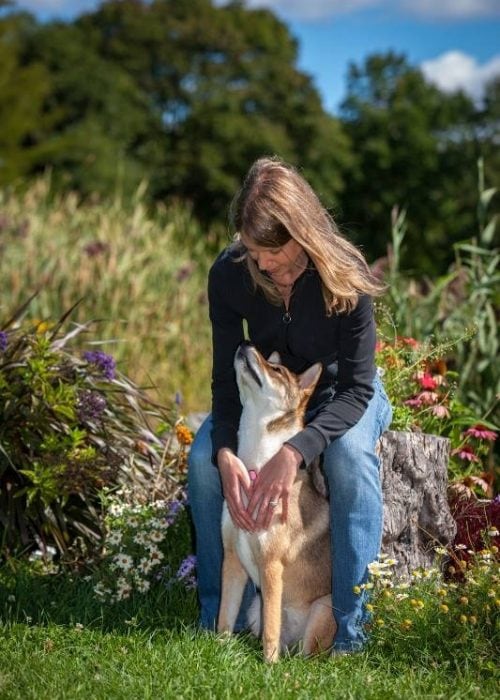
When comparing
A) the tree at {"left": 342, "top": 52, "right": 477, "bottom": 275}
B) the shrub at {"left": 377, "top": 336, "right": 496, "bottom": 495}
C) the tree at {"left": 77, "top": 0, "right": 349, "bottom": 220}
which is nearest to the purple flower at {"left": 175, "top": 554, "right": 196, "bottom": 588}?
the shrub at {"left": 377, "top": 336, "right": 496, "bottom": 495}

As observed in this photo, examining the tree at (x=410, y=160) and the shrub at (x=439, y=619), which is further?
the tree at (x=410, y=160)

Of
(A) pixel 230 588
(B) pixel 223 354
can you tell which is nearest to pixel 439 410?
(B) pixel 223 354

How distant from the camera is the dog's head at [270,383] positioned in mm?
4016

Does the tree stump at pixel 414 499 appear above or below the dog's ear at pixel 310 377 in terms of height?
below

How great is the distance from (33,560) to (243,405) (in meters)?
1.98

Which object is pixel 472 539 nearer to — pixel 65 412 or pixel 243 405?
pixel 243 405

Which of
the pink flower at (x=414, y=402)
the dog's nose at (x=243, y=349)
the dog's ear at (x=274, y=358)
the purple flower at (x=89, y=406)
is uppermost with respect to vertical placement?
the dog's nose at (x=243, y=349)

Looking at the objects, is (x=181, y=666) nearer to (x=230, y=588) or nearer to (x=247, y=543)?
(x=230, y=588)

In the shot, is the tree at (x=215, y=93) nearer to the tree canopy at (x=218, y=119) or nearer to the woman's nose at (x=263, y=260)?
the tree canopy at (x=218, y=119)

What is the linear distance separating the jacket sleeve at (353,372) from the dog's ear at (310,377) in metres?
0.11

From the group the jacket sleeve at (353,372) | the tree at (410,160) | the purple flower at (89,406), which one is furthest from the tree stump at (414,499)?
the tree at (410,160)

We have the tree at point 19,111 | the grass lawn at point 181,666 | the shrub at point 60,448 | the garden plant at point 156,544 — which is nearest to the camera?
the grass lawn at point 181,666

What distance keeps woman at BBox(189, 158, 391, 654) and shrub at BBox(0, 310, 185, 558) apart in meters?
1.08

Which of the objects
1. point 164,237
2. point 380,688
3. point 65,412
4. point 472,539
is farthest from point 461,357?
point 164,237
